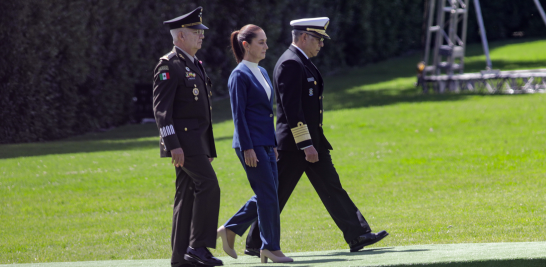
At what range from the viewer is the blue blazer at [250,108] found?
5.48 m

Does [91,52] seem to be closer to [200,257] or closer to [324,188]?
[324,188]

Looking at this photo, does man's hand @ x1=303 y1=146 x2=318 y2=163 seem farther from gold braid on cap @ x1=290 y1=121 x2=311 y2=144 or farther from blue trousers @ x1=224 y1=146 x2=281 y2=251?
blue trousers @ x1=224 y1=146 x2=281 y2=251

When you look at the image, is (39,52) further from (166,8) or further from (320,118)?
(320,118)

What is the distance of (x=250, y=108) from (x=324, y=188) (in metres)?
1.07

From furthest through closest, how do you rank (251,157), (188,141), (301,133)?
(301,133) < (251,157) < (188,141)

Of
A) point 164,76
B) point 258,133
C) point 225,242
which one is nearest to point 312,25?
point 258,133

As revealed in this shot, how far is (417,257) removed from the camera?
5.20 m

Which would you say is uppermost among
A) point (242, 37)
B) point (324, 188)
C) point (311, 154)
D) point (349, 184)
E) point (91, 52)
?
point (242, 37)

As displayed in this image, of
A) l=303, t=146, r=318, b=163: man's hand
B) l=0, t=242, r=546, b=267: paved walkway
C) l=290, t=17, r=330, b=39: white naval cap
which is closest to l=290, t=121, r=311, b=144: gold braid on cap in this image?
l=303, t=146, r=318, b=163: man's hand

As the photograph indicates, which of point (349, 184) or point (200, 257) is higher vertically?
point (200, 257)

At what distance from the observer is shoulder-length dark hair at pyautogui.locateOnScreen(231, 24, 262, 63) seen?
219 inches

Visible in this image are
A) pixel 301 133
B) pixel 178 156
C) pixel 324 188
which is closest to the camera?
pixel 178 156

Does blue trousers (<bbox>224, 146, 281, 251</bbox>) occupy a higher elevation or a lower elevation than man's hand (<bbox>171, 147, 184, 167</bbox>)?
lower

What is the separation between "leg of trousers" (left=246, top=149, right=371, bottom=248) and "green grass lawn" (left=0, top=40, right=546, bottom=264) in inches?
55.4
